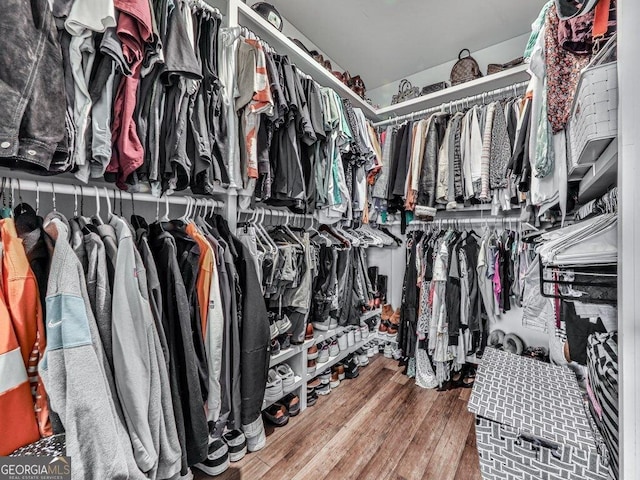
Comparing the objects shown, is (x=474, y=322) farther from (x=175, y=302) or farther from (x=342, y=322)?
(x=175, y=302)

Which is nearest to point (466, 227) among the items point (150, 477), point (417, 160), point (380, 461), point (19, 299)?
point (417, 160)

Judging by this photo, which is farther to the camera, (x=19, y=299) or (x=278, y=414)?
(x=278, y=414)

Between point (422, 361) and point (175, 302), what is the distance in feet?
6.49

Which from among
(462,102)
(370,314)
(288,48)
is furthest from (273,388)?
(462,102)

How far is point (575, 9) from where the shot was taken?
0.63 m

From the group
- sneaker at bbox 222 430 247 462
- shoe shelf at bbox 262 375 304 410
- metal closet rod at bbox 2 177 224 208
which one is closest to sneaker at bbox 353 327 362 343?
shoe shelf at bbox 262 375 304 410

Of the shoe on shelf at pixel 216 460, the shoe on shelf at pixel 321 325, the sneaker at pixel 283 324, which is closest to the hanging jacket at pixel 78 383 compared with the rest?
the shoe on shelf at pixel 216 460

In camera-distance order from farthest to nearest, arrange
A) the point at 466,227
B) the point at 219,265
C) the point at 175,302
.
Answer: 1. the point at 466,227
2. the point at 219,265
3. the point at 175,302

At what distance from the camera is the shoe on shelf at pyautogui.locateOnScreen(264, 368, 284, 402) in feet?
5.35

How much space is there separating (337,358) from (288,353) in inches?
24.3

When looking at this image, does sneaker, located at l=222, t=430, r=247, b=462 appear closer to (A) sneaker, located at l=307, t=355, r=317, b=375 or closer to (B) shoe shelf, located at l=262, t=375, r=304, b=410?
(B) shoe shelf, located at l=262, t=375, r=304, b=410

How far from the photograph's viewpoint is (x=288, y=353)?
5.65 feet

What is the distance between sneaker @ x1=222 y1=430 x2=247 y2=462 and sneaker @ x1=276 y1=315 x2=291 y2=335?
553mm

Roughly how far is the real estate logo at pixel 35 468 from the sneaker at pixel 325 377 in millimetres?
1620
